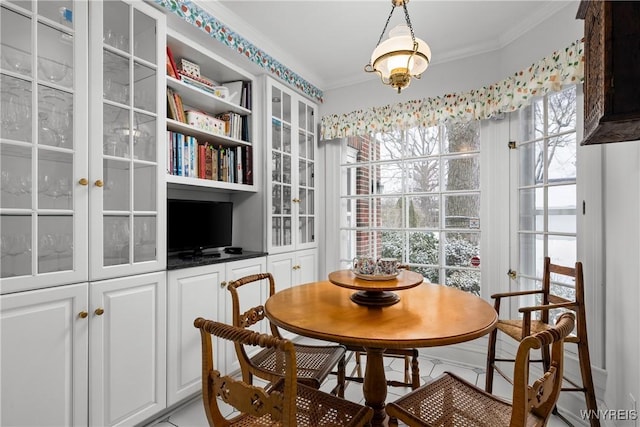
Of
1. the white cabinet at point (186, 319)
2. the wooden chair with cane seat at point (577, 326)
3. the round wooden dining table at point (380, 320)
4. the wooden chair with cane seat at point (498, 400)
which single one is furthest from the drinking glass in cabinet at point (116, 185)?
the wooden chair with cane seat at point (577, 326)

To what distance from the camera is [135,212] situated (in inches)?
72.2

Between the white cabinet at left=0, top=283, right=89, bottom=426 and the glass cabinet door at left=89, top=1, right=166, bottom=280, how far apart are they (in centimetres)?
22

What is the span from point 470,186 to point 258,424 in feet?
8.45

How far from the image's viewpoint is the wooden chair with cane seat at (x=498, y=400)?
3.10ft

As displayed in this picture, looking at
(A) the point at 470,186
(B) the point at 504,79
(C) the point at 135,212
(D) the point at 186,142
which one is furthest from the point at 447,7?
(C) the point at 135,212

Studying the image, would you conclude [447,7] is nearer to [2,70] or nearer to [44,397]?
[2,70]

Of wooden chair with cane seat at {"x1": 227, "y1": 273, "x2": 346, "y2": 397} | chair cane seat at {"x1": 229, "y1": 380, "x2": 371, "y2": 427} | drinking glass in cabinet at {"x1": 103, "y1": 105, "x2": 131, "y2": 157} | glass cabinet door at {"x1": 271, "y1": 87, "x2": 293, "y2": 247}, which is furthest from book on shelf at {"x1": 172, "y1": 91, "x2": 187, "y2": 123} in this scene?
chair cane seat at {"x1": 229, "y1": 380, "x2": 371, "y2": 427}

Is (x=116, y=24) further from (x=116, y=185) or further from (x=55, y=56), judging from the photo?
(x=116, y=185)

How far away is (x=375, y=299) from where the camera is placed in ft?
5.33

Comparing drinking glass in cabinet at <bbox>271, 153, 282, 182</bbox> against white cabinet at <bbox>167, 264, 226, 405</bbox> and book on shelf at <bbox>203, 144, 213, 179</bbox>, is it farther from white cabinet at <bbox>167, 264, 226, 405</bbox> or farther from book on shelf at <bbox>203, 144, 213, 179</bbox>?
white cabinet at <bbox>167, 264, 226, 405</bbox>

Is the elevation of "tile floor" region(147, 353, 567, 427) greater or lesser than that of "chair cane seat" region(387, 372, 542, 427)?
lesser

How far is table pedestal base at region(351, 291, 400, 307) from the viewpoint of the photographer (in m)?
1.59

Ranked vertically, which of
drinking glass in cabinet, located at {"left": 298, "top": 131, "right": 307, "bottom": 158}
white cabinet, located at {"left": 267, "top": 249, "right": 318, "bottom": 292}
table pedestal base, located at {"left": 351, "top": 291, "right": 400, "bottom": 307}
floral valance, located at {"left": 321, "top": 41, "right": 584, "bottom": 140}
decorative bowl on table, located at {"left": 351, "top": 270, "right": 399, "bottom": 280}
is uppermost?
floral valance, located at {"left": 321, "top": 41, "right": 584, "bottom": 140}

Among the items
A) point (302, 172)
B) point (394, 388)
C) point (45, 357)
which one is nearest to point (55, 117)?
point (45, 357)
